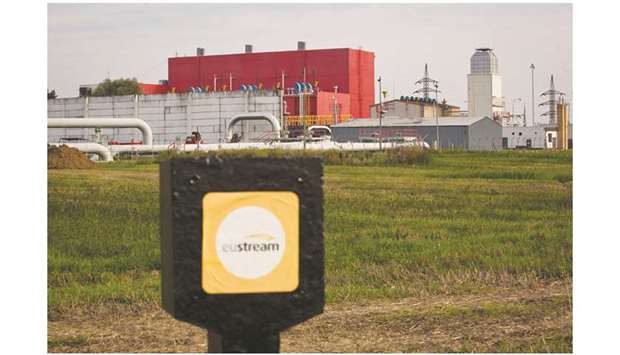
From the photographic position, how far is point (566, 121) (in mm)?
4426

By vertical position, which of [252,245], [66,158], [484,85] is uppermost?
[484,85]

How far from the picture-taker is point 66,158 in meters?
4.89

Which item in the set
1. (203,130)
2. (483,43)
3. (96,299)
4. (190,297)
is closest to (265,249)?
(190,297)

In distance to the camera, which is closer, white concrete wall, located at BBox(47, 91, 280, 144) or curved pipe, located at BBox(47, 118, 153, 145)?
curved pipe, located at BBox(47, 118, 153, 145)

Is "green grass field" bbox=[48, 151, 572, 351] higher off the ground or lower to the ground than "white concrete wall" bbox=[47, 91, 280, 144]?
lower

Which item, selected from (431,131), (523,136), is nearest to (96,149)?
(431,131)

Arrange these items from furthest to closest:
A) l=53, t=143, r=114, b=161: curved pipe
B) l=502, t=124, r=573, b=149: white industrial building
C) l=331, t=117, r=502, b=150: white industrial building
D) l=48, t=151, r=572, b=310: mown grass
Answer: l=331, t=117, r=502, b=150: white industrial building → l=53, t=143, r=114, b=161: curved pipe → l=502, t=124, r=573, b=149: white industrial building → l=48, t=151, r=572, b=310: mown grass

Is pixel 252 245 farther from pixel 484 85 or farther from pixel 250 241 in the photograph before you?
pixel 484 85

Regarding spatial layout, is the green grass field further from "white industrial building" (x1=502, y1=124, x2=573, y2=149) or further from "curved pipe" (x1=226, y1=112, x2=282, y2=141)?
"curved pipe" (x1=226, y1=112, x2=282, y2=141)

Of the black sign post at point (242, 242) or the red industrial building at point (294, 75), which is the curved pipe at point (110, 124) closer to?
the red industrial building at point (294, 75)

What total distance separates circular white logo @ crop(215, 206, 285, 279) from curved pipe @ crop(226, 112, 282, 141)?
12.3 feet

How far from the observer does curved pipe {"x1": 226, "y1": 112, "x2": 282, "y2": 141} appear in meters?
5.05

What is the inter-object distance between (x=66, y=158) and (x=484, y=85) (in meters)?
2.19

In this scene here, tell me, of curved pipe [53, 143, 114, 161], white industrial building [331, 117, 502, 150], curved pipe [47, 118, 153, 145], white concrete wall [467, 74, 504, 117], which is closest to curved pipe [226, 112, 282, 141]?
white industrial building [331, 117, 502, 150]
